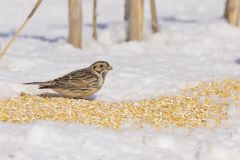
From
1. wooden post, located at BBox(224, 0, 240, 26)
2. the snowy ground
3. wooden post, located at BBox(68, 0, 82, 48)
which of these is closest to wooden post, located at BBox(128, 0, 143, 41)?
the snowy ground

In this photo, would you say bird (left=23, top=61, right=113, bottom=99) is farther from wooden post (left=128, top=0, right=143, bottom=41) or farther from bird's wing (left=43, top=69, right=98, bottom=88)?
wooden post (left=128, top=0, right=143, bottom=41)

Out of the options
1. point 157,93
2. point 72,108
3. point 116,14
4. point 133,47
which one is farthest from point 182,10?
point 72,108

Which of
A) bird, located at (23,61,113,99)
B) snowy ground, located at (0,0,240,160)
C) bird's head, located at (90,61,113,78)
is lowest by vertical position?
snowy ground, located at (0,0,240,160)

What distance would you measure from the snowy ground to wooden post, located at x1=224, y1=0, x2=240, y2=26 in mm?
206

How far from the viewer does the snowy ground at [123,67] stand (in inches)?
191

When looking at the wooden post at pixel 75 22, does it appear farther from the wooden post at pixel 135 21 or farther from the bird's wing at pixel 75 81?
the bird's wing at pixel 75 81

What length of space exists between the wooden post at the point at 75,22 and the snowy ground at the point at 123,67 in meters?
0.13

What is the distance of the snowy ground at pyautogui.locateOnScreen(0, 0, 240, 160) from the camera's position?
486cm

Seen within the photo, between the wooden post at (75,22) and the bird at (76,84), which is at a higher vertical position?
the wooden post at (75,22)

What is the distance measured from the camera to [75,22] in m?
9.67

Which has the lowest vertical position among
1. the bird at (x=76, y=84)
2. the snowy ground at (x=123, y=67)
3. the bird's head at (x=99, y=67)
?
the snowy ground at (x=123, y=67)

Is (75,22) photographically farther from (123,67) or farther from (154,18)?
(154,18)

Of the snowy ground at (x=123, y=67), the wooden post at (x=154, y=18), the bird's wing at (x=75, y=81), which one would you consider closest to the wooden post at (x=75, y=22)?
the snowy ground at (x=123, y=67)

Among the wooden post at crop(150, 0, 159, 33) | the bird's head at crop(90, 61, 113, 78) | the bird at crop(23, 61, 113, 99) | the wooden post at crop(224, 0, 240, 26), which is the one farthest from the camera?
the wooden post at crop(224, 0, 240, 26)
